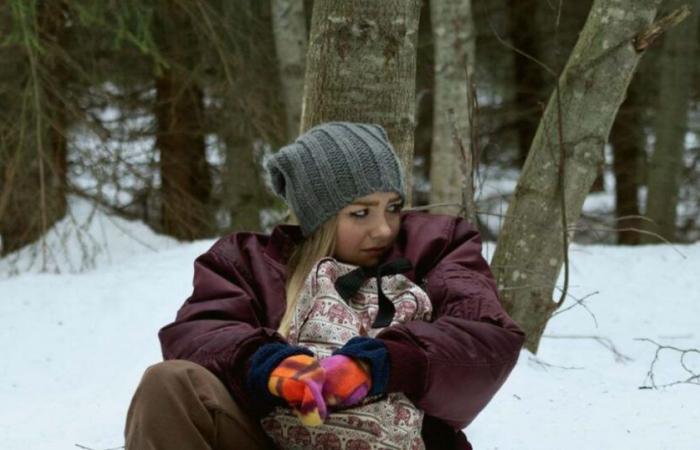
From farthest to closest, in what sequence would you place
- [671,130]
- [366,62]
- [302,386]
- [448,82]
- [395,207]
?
[671,130], [448,82], [366,62], [395,207], [302,386]

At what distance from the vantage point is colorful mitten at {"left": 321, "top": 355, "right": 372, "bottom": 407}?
240cm

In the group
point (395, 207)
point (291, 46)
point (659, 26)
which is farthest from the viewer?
point (291, 46)

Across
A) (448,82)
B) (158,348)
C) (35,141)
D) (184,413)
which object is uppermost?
(448,82)

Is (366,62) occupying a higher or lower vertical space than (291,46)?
lower

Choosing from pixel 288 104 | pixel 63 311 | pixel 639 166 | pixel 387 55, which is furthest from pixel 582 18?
pixel 387 55

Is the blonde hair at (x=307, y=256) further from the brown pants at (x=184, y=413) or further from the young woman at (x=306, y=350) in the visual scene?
the brown pants at (x=184, y=413)

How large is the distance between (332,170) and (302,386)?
0.69 meters

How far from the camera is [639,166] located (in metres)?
11.7

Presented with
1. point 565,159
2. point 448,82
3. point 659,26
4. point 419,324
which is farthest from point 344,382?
point 448,82

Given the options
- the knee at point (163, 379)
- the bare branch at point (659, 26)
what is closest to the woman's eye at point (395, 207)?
the knee at point (163, 379)

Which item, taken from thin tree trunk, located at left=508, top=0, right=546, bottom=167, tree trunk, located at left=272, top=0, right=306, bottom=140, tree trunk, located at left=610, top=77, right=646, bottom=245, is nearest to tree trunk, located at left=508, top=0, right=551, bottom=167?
thin tree trunk, located at left=508, top=0, right=546, bottom=167

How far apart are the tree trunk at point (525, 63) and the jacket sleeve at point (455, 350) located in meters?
9.25

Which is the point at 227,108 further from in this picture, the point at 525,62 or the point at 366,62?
the point at 366,62

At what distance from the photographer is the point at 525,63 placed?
12258 millimetres
